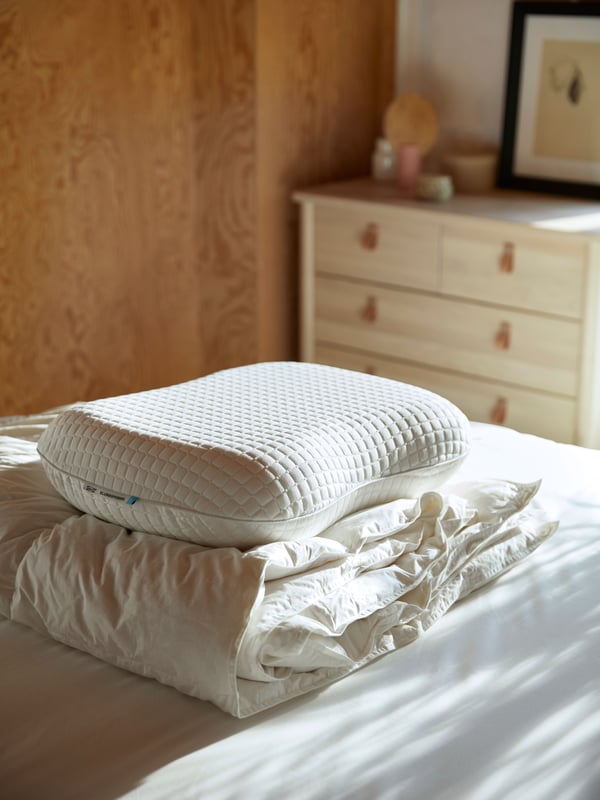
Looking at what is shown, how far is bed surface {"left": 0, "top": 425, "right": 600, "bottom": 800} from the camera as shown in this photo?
1075 millimetres

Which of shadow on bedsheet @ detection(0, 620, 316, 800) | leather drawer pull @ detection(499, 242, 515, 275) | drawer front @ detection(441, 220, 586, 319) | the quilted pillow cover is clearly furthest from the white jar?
shadow on bedsheet @ detection(0, 620, 316, 800)

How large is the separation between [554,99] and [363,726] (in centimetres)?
236

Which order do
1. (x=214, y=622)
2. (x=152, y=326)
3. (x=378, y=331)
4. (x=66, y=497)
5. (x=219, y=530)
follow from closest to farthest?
(x=214, y=622)
(x=219, y=530)
(x=66, y=497)
(x=378, y=331)
(x=152, y=326)

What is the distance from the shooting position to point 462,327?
117 inches

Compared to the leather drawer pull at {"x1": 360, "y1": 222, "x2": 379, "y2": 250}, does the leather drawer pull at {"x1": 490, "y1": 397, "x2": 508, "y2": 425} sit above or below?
below

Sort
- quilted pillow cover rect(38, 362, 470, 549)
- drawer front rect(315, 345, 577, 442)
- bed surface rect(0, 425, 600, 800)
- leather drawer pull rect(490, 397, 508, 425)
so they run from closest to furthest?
bed surface rect(0, 425, 600, 800) → quilted pillow cover rect(38, 362, 470, 549) → drawer front rect(315, 345, 577, 442) → leather drawer pull rect(490, 397, 508, 425)

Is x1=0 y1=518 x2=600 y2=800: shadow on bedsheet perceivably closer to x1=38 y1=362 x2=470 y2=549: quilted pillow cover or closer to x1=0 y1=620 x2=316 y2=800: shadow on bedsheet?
x1=0 y1=620 x2=316 y2=800: shadow on bedsheet

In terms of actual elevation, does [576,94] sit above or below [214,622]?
above

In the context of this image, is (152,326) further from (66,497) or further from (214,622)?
(214,622)

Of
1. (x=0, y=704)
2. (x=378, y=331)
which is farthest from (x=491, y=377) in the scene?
(x=0, y=704)

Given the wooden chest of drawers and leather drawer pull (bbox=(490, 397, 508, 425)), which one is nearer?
the wooden chest of drawers

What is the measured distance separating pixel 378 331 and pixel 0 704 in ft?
6.93

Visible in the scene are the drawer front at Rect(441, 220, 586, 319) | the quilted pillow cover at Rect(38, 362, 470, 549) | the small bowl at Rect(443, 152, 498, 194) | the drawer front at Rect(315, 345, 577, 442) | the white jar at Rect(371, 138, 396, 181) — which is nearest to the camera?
the quilted pillow cover at Rect(38, 362, 470, 549)

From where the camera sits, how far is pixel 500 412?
2953 mm
